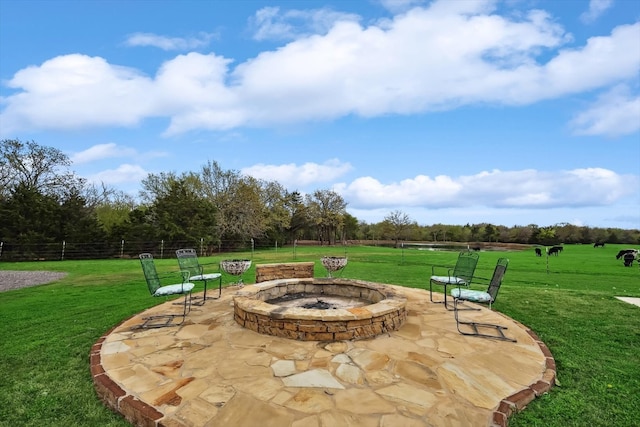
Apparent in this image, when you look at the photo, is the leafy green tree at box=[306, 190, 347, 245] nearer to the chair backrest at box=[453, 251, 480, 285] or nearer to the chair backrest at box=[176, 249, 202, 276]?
the chair backrest at box=[176, 249, 202, 276]

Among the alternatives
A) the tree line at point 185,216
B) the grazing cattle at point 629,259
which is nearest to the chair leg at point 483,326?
the grazing cattle at point 629,259

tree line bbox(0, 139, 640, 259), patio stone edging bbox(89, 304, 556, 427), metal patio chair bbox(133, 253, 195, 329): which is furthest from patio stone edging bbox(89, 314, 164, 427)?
tree line bbox(0, 139, 640, 259)

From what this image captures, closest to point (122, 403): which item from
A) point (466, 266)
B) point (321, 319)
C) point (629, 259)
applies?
point (321, 319)

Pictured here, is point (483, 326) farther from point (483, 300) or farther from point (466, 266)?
point (466, 266)

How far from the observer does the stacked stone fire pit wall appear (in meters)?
7.67

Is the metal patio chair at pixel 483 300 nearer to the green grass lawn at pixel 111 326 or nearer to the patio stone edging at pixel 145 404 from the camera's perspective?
the green grass lawn at pixel 111 326

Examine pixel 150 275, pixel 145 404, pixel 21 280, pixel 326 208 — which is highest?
pixel 326 208

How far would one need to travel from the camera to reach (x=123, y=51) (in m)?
9.72

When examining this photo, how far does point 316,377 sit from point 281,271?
5.04 meters

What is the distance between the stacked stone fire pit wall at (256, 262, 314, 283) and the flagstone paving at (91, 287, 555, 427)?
329 cm

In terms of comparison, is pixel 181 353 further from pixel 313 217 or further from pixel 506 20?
pixel 313 217

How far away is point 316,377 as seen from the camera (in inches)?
113

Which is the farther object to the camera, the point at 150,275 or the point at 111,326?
the point at 150,275

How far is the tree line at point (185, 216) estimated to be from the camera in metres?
18.2
